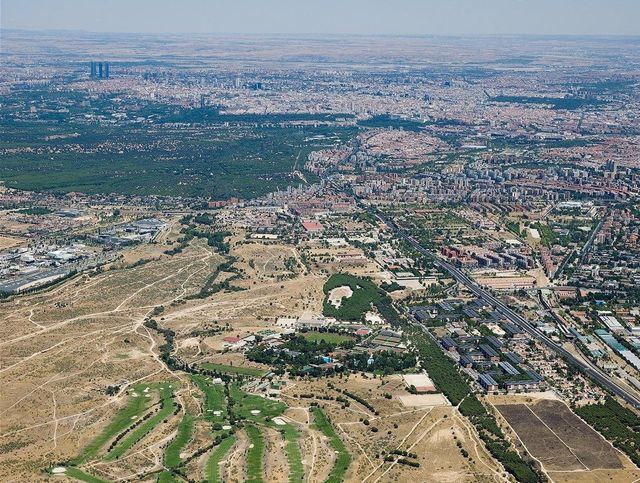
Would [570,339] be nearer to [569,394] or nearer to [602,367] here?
[602,367]

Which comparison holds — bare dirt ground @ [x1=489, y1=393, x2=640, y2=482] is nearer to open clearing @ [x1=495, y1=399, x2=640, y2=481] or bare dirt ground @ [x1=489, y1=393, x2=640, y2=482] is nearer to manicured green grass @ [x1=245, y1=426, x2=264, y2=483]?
open clearing @ [x1=495, y1=399, x2=640, y2=481]

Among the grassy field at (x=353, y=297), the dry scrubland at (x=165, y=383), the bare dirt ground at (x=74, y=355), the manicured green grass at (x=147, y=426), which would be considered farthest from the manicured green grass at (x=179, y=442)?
the grassy field at (x=353, y=297)

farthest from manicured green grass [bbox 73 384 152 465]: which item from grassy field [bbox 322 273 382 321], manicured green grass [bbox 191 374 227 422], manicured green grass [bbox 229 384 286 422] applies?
grassy field [bbox 322 273 382 321]

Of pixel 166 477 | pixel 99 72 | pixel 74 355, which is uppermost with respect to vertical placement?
pixel 166 477

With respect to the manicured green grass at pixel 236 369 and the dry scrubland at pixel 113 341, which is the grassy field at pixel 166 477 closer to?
the dry scrubland at pixel 113 341

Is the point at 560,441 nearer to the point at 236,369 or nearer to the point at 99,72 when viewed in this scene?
the point at 236,369

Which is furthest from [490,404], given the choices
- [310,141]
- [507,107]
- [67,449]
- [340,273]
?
[507,107]

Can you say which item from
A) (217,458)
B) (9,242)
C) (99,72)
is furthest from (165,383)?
(99,72)
